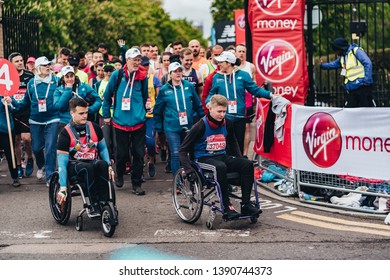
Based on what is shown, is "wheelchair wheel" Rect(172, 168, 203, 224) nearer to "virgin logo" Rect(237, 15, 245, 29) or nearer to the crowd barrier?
the crowd barrier

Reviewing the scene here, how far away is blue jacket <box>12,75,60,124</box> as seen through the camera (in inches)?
517

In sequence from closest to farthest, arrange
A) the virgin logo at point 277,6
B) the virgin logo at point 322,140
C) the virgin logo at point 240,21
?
the virgin logo at point 322,140 < the virgin logo at point 277,6 < the virgin logo at point 240,21

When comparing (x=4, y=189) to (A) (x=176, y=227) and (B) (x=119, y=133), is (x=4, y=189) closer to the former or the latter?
(B) (x=119, y=133)

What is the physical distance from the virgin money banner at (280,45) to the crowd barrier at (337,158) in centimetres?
181

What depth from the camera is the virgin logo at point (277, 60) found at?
13602 mm

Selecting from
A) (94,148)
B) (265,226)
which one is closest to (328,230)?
(265,226)

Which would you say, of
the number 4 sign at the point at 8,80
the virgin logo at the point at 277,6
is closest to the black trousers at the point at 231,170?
the virgin logo at the point at 277,6

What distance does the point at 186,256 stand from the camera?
27.1 ft

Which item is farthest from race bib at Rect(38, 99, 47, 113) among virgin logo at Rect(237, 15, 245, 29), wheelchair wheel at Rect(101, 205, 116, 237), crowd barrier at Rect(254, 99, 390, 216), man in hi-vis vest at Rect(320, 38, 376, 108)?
virgin logo at Rect(237, 15, 245, 29)

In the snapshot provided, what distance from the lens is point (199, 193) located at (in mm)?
9648

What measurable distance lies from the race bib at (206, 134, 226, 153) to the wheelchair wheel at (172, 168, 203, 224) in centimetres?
44

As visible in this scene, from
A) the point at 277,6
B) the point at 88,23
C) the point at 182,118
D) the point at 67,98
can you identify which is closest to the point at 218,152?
Result: the point at 182,118

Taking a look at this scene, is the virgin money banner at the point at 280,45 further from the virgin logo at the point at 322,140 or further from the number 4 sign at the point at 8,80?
the number 4 sign at the point at 8,80

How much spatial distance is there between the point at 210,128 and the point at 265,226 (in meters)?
1.32
